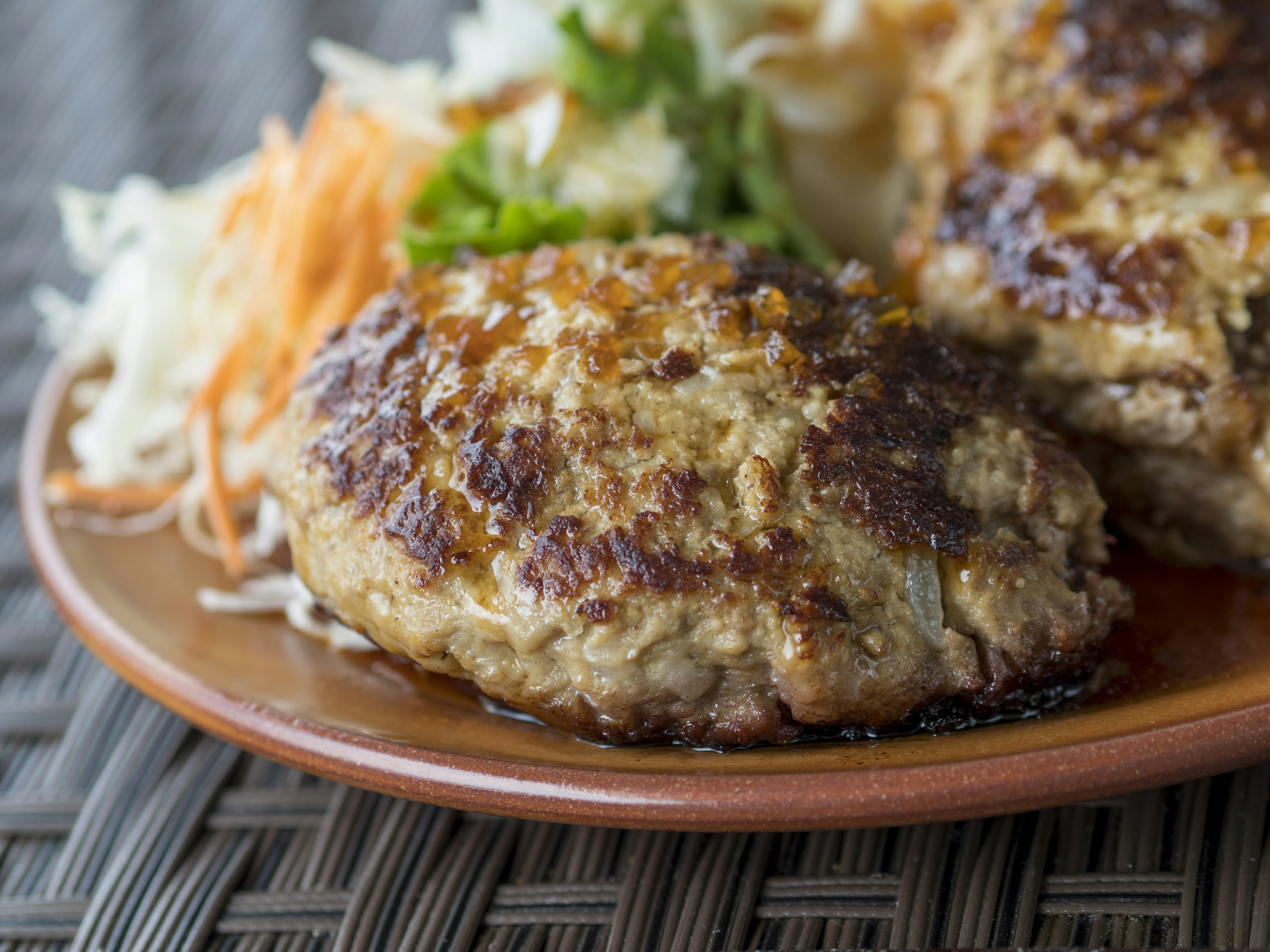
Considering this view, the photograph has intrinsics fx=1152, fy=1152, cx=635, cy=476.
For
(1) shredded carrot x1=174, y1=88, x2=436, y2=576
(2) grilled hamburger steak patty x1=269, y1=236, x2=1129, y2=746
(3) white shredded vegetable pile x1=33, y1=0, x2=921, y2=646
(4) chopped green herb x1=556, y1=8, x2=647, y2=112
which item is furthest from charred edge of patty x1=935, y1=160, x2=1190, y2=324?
(1) shredded carrot x1=174, y1=88, x2=436, y2=576

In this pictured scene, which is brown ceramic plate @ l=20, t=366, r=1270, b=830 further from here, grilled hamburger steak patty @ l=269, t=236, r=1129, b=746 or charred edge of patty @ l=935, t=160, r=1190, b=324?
charred edge of patty @ l=935, t=160, r=1190, b=324

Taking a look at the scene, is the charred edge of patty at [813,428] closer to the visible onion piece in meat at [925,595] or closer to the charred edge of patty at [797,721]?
the visible onion piece in meat at [925,595]

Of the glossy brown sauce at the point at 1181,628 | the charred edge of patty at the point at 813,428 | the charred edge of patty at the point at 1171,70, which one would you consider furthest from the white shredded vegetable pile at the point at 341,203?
the glossy brown sauce at the point at 1181,628

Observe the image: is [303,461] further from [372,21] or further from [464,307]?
[372,21]

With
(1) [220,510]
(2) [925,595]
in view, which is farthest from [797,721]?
(1) [220,510]

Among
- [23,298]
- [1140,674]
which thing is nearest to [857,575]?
[1140,674]

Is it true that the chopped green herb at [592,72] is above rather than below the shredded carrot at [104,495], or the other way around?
above
